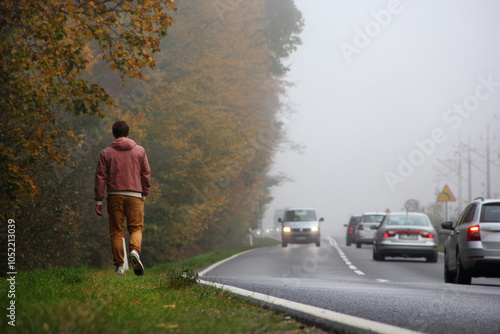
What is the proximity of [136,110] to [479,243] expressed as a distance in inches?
626

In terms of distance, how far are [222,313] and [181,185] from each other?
68.3ft

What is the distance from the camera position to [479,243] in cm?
1262

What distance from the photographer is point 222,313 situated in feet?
20.0

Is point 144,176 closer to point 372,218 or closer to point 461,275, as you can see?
point 461,275

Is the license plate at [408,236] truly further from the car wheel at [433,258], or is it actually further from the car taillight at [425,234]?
the car wheel at [433,258]

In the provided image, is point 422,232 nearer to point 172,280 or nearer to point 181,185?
point 181,185

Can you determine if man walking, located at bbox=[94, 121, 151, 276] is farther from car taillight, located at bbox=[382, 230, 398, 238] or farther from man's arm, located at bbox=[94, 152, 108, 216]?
car taillight, located at bbox=[382, 230, 398, 238]

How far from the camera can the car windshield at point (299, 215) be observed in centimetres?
3616

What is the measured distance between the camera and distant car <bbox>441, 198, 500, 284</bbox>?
12.5m

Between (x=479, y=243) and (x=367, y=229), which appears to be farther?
(x=367, y=229)

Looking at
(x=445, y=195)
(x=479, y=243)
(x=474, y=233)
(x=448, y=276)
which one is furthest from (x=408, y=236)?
(x=445, y=195)

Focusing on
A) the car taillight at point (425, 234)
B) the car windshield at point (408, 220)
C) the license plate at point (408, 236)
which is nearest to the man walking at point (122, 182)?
the license plate at point (408, 236)

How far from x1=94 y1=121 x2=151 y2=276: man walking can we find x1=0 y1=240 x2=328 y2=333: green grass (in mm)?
1111

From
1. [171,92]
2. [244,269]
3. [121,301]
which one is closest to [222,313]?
[121,301]
